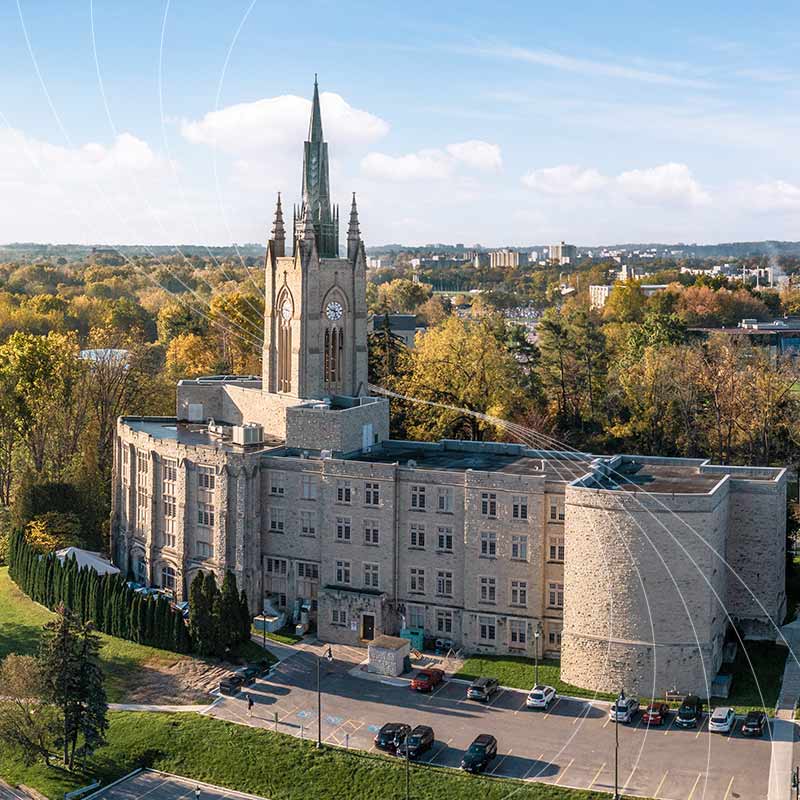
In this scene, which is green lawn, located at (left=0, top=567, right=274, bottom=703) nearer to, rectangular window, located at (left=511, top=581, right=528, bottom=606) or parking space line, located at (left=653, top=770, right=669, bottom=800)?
rectangular window, located at (left=511, top=581, right=528, bottom=606)

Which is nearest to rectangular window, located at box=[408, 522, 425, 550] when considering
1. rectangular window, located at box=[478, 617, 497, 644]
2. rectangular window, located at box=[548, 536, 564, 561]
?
rectangular window, located at box=[478, 617, 497, 644]

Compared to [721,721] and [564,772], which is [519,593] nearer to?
[721,721]

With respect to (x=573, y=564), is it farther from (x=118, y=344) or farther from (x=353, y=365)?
(x=118, y=344)

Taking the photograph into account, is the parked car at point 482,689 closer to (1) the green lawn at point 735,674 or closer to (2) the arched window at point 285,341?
(1) the green lawn at point 735,674

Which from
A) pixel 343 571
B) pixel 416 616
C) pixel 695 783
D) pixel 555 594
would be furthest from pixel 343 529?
pixel 695 783

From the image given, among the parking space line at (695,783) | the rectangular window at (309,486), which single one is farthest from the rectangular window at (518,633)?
the parking space line at (695,783)
